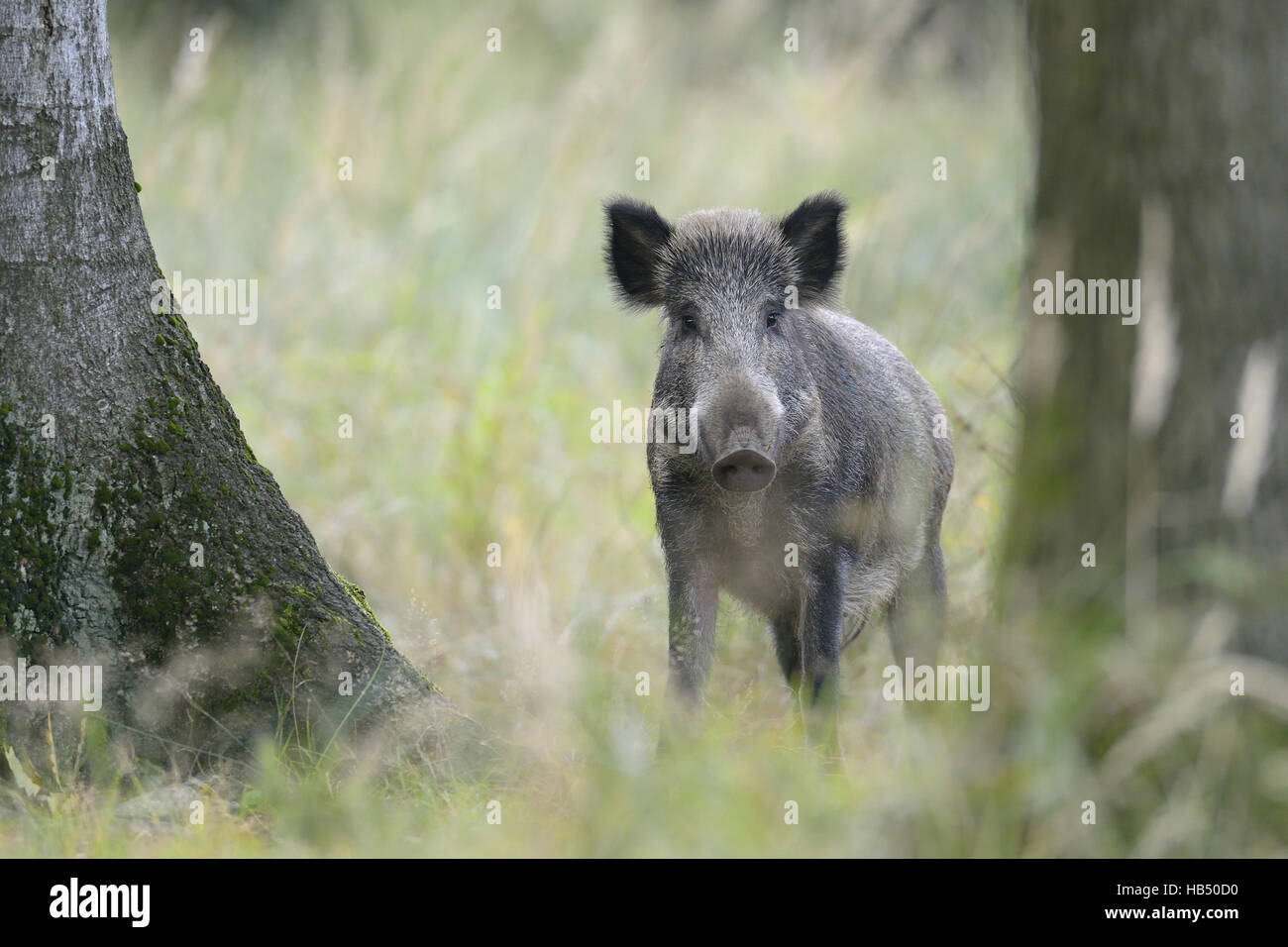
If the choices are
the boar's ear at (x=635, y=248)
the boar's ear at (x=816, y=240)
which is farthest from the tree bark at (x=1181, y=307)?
the boar's ear at (x=635, y=248)

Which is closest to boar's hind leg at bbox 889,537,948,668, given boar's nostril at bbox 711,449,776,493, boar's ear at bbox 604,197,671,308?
boar's nostril at bbox 711,449,776,493

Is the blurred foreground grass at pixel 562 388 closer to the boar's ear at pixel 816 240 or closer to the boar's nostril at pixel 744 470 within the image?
the boar's nostril at pixel 744 470

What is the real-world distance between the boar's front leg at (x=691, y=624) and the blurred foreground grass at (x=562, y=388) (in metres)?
0.15

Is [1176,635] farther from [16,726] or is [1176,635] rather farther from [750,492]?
[16,726]

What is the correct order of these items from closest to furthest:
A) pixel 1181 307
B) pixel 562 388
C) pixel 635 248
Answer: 1. pixel 1181 307
2. pixel 635 248
3. pixel 562 388

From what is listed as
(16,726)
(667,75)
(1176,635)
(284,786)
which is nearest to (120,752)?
(16,726)

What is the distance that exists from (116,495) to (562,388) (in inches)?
185

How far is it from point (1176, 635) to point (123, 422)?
2.61 meters

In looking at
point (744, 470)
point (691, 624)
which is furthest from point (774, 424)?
point (691, 624)

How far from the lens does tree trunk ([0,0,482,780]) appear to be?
3.41m

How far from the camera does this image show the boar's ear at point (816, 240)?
15.6 ft

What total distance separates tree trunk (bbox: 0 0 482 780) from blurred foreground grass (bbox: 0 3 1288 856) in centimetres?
25

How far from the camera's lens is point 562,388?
811 cm

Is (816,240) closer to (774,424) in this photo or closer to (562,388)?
(774,424)
